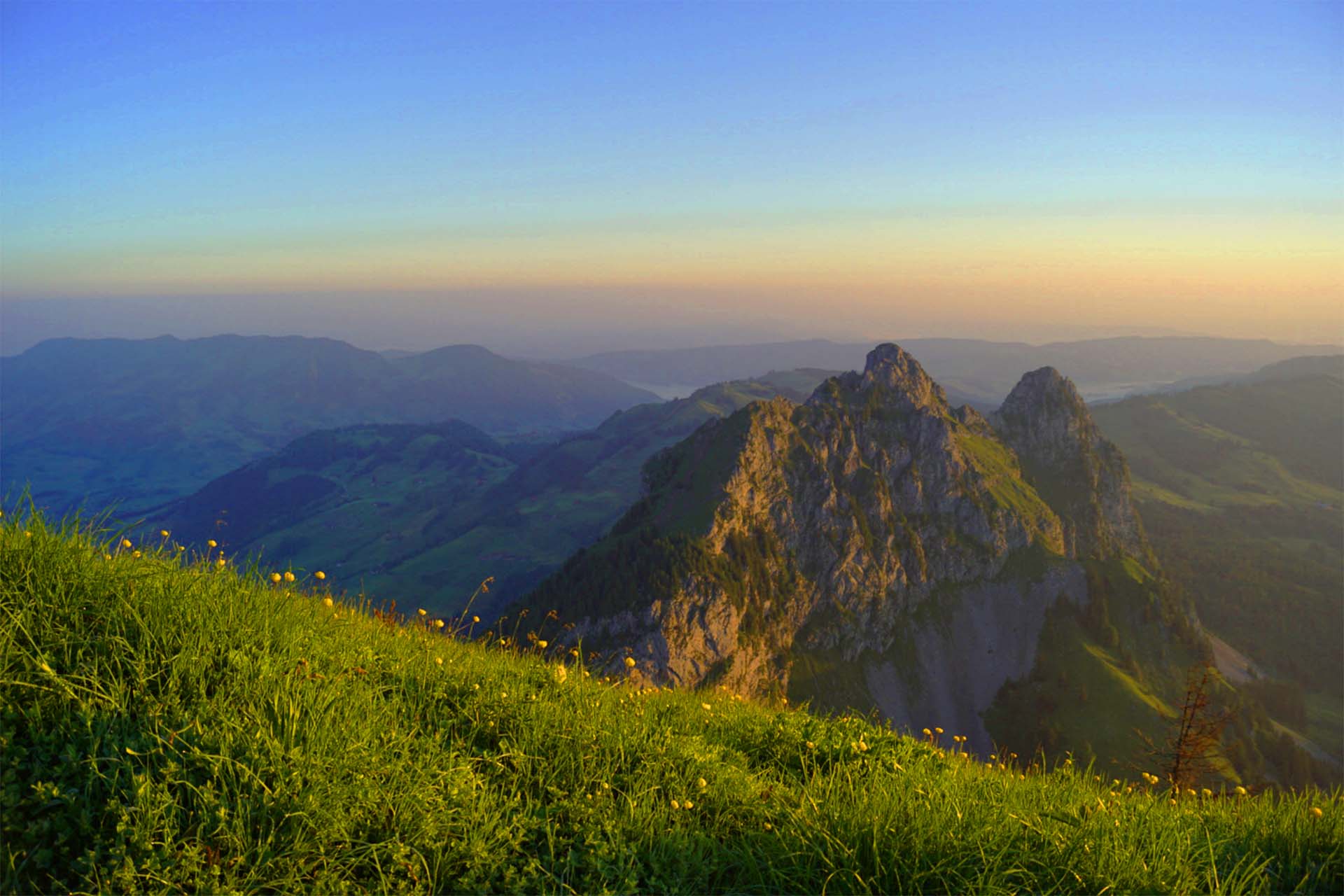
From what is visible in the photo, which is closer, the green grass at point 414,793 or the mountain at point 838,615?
the green grass at point 414,793

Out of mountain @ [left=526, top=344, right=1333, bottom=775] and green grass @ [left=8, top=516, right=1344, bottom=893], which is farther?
mountain @ [left=526, top=344, right=1333, bottom=775]

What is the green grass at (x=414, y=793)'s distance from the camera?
4.30 metres

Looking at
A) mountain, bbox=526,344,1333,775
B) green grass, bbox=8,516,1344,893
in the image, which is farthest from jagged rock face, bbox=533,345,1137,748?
green grass, bbox=8,516,1344,893

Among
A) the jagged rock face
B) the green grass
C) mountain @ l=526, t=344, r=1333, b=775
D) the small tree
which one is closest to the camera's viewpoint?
the green grass

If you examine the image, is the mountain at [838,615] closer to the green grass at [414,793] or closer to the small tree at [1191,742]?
the small tree at [1191,742]

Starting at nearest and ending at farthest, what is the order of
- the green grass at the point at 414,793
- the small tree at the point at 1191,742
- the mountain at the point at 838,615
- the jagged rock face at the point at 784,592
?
1. the green grass at the point at 414,793
2. the small tree at the point at 1191,742
3. the jagged rock face at the point at 784,592
4. the mountain at the point at 838,615

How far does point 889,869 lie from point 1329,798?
243 inches

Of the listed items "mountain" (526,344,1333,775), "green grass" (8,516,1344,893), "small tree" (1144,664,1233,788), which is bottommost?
"mountain" (526,344,1333,775)

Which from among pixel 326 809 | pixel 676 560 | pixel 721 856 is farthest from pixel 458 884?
pixel 676 560

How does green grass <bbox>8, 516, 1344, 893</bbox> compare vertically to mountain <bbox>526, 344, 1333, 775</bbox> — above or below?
above

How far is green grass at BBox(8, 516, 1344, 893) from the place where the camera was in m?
4.30

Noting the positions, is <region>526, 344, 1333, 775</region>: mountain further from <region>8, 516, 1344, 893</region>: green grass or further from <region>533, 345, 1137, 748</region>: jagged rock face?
<region>8, 516, 1344, 893</region>: green grass

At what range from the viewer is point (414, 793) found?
15.8 feet

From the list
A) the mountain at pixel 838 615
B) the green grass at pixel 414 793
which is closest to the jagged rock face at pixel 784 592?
the mountain at pixel 838 615
